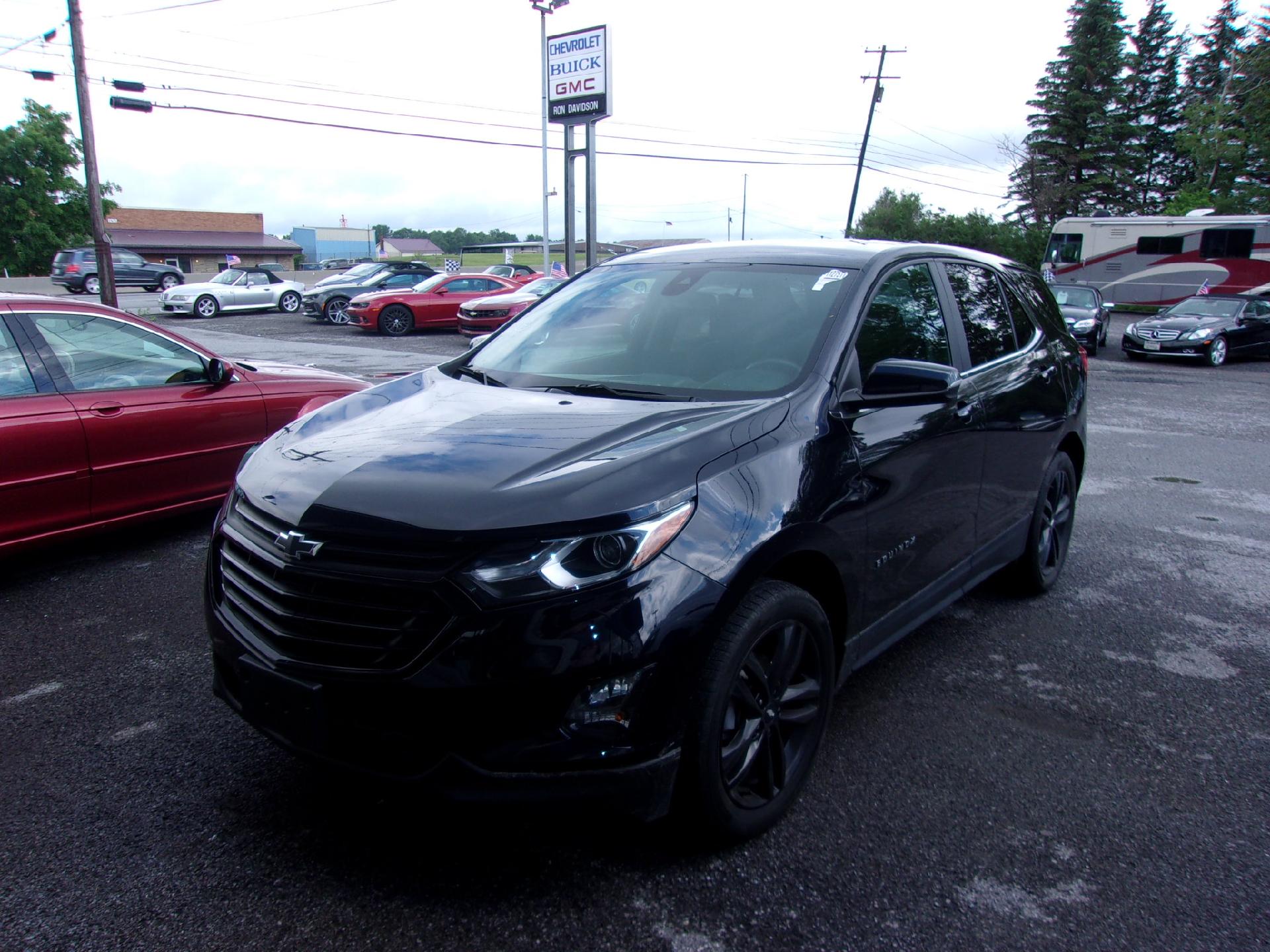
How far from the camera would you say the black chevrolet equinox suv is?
2143 millimetres

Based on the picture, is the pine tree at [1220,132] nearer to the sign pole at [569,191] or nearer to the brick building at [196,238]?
the sign pole at [569,191]

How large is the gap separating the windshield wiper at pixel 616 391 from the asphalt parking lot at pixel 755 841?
52.2 inches

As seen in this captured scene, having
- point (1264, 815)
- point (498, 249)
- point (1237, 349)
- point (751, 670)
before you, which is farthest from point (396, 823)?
point (498, 249)

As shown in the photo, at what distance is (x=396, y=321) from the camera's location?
23.0 meters

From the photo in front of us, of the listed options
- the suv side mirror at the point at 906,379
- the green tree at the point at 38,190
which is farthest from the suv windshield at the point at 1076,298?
the green tree at the point at 38,190

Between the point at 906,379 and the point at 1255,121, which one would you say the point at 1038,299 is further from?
the point at 1255,121

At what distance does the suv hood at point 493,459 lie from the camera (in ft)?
7.35

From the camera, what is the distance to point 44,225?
49.8 metres

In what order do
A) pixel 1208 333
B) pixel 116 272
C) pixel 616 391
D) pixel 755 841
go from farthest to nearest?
pixel 116 272
pixel 1208 333
pixel 616 391
pixel 755 841

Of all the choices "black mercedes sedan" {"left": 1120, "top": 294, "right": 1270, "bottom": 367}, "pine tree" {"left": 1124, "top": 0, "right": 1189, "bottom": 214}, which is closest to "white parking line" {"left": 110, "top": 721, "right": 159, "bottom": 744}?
"black mercedes sedan" {"left": 1120, "top": 294, "right": 1270, "bottom": 367}

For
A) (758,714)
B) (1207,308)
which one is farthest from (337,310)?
(758,714)

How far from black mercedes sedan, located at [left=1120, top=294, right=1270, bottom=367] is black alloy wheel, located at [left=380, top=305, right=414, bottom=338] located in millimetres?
16825

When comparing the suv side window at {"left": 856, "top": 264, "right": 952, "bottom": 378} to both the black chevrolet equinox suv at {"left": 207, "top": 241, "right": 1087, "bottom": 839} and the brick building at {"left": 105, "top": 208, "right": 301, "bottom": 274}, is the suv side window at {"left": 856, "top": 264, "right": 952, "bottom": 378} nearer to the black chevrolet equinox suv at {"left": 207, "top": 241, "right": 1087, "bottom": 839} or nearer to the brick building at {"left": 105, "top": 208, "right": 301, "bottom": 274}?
the black chevrolet equinox suv at {"left": 207, "top": 241, "right": 1087, "bottom": 839}

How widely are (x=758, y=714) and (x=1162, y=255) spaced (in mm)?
33758
